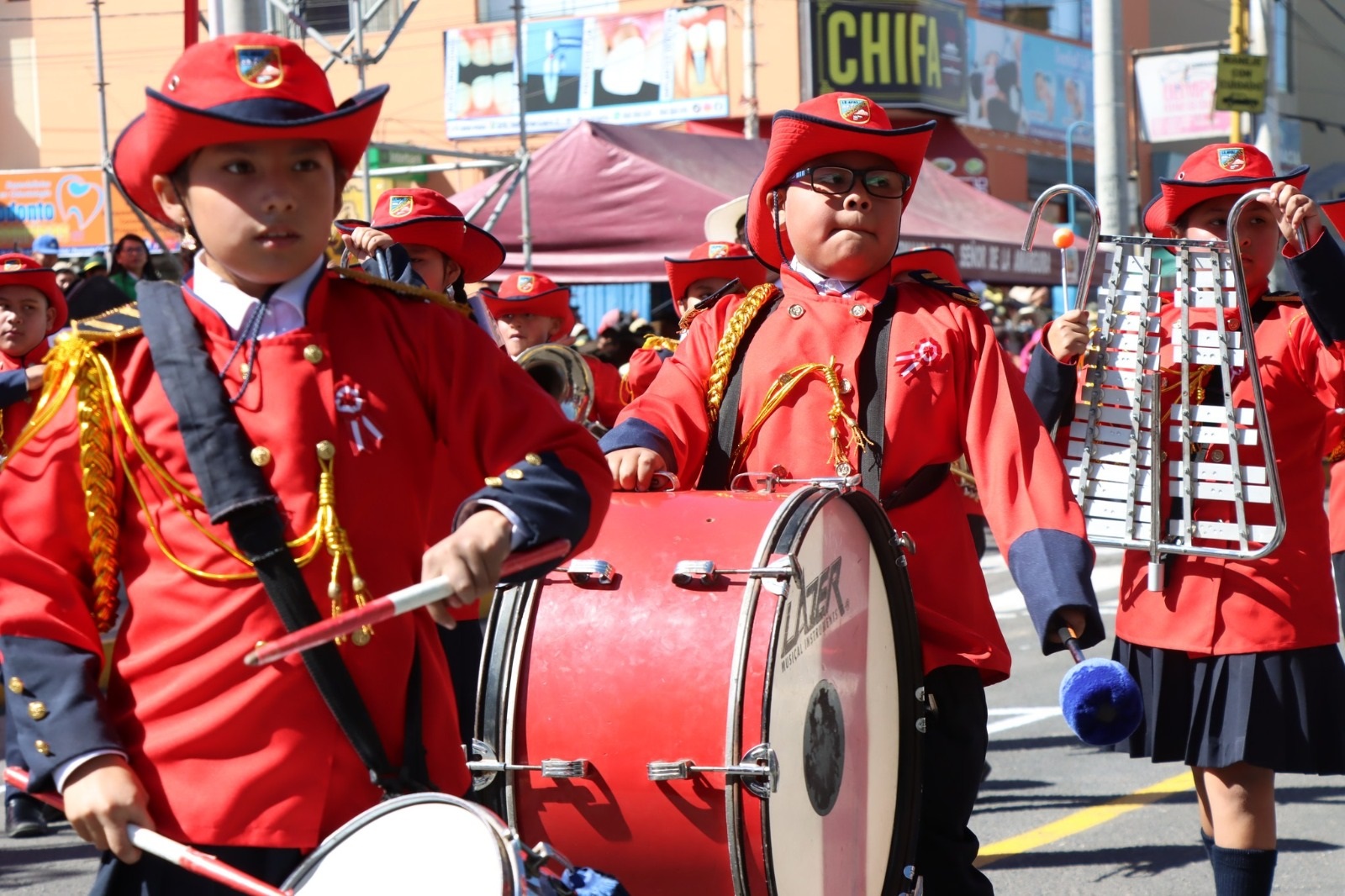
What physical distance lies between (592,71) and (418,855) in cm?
2795

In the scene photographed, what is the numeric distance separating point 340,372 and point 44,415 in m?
0.40

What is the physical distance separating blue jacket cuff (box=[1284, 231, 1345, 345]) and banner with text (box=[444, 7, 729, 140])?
24.0 metres

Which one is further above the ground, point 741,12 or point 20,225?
point 741,12

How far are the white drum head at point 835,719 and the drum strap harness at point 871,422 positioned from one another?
24 cm

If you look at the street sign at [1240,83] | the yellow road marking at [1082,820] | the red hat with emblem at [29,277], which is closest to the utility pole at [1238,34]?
the street sign at [1240,83]

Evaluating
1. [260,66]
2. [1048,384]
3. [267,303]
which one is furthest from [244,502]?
[1048,384]

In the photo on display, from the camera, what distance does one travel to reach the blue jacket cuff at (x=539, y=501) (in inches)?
99.1

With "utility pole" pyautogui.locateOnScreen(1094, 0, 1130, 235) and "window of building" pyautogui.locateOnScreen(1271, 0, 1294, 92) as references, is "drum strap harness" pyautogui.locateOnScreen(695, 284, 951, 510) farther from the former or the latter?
"window of building" pyautogui.locateOnScreen(1271, 0, 1294, 92)

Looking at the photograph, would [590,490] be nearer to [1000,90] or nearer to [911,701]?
[911,701]

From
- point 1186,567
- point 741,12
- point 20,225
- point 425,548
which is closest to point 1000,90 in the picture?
point 741,12

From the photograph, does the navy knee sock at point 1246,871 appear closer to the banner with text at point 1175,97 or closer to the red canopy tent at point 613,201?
the red canopy tent at point 613,201

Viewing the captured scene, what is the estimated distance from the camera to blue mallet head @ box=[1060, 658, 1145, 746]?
3.38m

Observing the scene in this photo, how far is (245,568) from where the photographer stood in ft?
8.27

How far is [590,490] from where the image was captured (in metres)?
2.65
